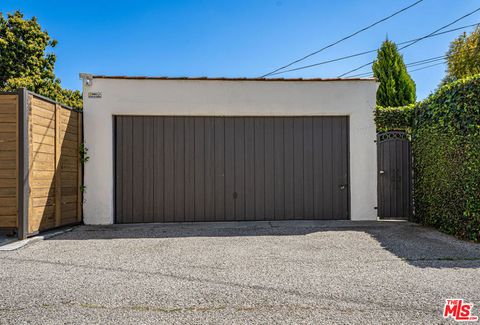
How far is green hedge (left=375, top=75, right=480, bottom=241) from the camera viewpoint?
434 centimetres

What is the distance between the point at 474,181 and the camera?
14.2ft

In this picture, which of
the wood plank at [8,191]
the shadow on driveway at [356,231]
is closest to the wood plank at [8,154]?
the wood plank at [8,191]

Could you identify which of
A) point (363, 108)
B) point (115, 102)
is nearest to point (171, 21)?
point (115, 102)

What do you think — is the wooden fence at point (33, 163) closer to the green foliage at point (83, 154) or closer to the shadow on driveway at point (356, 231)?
the green foliage at point (83, 154)

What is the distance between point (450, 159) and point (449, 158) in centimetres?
3

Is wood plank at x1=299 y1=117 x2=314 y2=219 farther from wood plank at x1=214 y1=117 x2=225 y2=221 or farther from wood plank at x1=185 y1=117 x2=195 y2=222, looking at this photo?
wood plank at x1=185 y1=117 x2=195 y2=222

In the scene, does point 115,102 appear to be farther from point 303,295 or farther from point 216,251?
point 303,295

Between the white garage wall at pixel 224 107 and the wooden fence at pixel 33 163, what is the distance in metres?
0.53

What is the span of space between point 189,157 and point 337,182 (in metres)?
3.11

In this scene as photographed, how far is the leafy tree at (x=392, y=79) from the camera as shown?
1274cm

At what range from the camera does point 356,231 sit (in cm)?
515

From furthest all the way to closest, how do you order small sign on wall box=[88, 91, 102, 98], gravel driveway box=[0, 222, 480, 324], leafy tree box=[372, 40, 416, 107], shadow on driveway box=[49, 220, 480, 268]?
leafy tree box=[372, 40, 416, 107], small sign on wall box=[88, 91, 102, 98], shadow on driveway box=[49, 220, 480, 268], gravel driveway box=[0, 222, 480, 324]

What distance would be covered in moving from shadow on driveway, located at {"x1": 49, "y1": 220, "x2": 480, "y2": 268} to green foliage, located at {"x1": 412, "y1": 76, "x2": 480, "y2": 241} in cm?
33

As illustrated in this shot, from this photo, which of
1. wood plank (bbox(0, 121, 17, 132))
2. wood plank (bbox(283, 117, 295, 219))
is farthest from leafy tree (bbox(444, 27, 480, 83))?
wood plank (bbox(0, 121, 17, 132))
